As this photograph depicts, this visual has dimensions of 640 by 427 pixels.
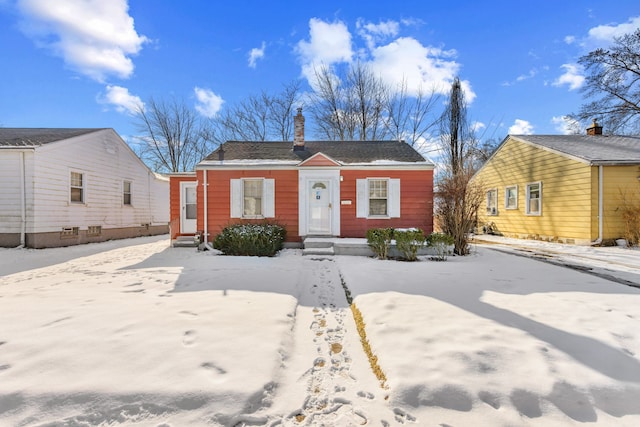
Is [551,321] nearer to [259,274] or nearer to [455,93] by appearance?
[259,274]

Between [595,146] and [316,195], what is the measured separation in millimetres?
12086

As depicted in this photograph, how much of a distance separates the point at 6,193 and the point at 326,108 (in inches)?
717

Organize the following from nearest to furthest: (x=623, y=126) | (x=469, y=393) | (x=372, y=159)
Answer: (x=469, y=393) → (x=372, y=159) → (x=623, y=126)

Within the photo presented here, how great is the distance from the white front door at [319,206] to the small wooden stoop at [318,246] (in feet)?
2.51

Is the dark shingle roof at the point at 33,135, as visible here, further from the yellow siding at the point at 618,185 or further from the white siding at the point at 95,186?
the yellow siding at the point at 618,185

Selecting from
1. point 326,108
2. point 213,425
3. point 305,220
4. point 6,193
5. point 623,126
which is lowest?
point 213,425

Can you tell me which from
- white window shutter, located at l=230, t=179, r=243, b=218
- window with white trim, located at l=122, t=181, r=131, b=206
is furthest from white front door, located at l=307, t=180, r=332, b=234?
window with white trim, located at l=122, t=181, r=131, b=206

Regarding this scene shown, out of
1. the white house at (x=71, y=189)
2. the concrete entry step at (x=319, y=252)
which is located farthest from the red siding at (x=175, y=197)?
the concrete entry step at (x=319, y=252)

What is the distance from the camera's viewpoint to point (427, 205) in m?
10.3

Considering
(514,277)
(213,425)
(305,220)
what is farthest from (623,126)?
(213,425)

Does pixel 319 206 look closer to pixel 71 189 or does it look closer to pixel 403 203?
pixel 403 203

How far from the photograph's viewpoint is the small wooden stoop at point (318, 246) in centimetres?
900

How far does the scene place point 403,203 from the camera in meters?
10.4

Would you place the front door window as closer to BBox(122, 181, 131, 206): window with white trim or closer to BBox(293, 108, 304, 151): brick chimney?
BBox(293, 108, 304, 151): brick chimney
